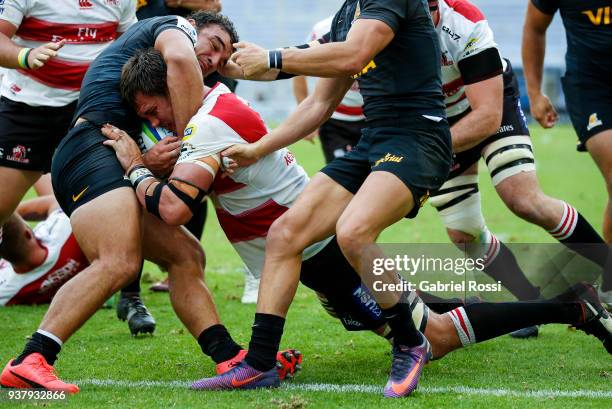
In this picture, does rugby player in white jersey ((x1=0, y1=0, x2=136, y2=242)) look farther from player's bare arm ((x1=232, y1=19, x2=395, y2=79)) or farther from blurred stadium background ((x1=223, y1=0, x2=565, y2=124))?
blurred stadium background ((x1=223, y1=0, x2=565, y2=124))

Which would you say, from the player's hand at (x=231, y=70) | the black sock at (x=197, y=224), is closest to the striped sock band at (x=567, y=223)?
the player's hand at (x=231, y=70)

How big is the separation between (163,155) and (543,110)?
3.15 m

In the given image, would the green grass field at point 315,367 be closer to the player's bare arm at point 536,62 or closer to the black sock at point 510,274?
the black sock at point 510,274

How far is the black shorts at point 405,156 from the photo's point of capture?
15.8ft

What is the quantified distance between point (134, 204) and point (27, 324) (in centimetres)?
217

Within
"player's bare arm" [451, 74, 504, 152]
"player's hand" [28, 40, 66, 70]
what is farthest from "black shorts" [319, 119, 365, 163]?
"player's hand" [28, 40, 66, 70]

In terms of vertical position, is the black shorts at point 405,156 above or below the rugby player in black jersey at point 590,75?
above

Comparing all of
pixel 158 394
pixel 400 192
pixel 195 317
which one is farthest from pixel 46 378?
pixel 400 192

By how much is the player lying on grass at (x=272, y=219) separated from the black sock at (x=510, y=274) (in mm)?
718

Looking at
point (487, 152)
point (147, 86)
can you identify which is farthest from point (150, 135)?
point (487, 152)

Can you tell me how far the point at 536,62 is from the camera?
718 cm

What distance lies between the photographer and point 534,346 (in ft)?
19.6

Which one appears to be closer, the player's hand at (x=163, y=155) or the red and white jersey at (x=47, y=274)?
the player's hand at (x=163, y=155)

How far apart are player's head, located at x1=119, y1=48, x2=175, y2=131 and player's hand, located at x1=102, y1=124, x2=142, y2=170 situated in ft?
0.54
